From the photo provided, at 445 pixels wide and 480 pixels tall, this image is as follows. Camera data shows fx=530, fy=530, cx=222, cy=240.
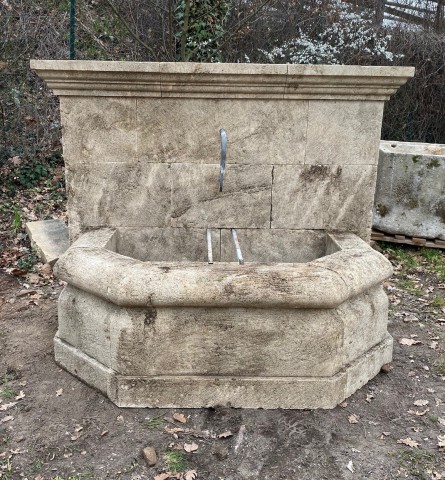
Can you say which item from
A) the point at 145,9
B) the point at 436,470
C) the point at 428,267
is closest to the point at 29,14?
the point at 145,9

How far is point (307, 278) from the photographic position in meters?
2.81

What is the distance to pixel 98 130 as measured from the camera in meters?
3.60

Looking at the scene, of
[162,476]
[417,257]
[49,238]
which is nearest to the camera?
[162,476]

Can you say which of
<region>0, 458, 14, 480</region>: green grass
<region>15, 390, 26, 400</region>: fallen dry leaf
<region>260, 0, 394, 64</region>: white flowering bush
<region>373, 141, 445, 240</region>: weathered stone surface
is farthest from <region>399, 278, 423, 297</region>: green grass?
<region>260, 0, 394, 64</region>: white flowering bush

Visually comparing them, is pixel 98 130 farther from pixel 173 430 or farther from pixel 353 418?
pixel 353 418

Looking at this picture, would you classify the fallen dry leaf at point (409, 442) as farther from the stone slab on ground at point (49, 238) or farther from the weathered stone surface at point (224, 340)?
the stone slab on ground at point (49, 238)

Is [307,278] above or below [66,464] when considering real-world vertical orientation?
above

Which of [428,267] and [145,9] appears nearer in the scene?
[428,267]

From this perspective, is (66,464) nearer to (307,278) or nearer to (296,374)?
(296,374)

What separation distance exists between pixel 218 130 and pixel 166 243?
35.1 inches

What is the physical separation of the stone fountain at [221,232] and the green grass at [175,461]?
0.35 m

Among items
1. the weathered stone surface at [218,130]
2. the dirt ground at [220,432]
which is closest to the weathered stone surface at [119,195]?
the weathered stone surface at [218,130]

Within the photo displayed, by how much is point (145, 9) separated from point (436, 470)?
28.3 ft

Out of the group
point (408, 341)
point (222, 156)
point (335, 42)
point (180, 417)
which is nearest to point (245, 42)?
point (335, 42)
